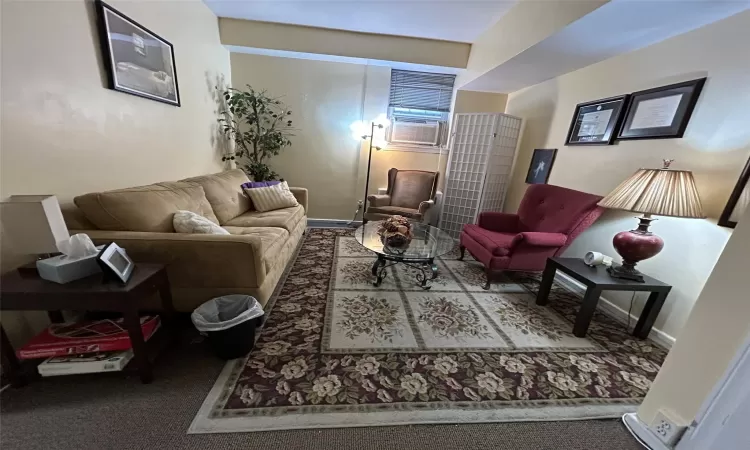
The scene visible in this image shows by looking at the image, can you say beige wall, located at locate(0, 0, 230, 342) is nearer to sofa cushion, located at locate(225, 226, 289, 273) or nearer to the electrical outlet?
sofa cushion, located at locate(225, 226, 289, 273)

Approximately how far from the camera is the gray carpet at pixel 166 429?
3.35 feet

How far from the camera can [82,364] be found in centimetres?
118

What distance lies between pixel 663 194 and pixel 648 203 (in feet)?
0.28

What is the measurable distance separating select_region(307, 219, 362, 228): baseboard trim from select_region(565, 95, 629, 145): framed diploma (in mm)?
2904

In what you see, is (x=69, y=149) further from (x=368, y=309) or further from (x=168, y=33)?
(x=368, y=309)

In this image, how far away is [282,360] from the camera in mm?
1467

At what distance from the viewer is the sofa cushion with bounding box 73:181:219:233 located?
1483 millimetres

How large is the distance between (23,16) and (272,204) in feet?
6.43

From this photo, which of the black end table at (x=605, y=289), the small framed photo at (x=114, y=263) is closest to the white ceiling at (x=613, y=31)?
the black end table at (x=605, y=289)

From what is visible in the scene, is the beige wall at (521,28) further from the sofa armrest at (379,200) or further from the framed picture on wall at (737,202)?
Answer: the sofa armrest at (379,200)

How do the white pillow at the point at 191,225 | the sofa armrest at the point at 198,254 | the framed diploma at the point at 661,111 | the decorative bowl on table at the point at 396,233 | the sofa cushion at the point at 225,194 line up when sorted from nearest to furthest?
1. the sofa armrest at the point at 198,254
2. the white pillow at the point at 191,225
3. the framed diploma at the point at 661,111
4. the decorative bowl on table at the point at 396,233
5. the sofa cushion at the point at 225,194

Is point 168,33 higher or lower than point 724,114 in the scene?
higher

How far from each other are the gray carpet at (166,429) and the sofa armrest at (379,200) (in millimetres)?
2772

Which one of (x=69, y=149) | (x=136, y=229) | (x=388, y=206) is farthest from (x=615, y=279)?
(x=69, y=149)
